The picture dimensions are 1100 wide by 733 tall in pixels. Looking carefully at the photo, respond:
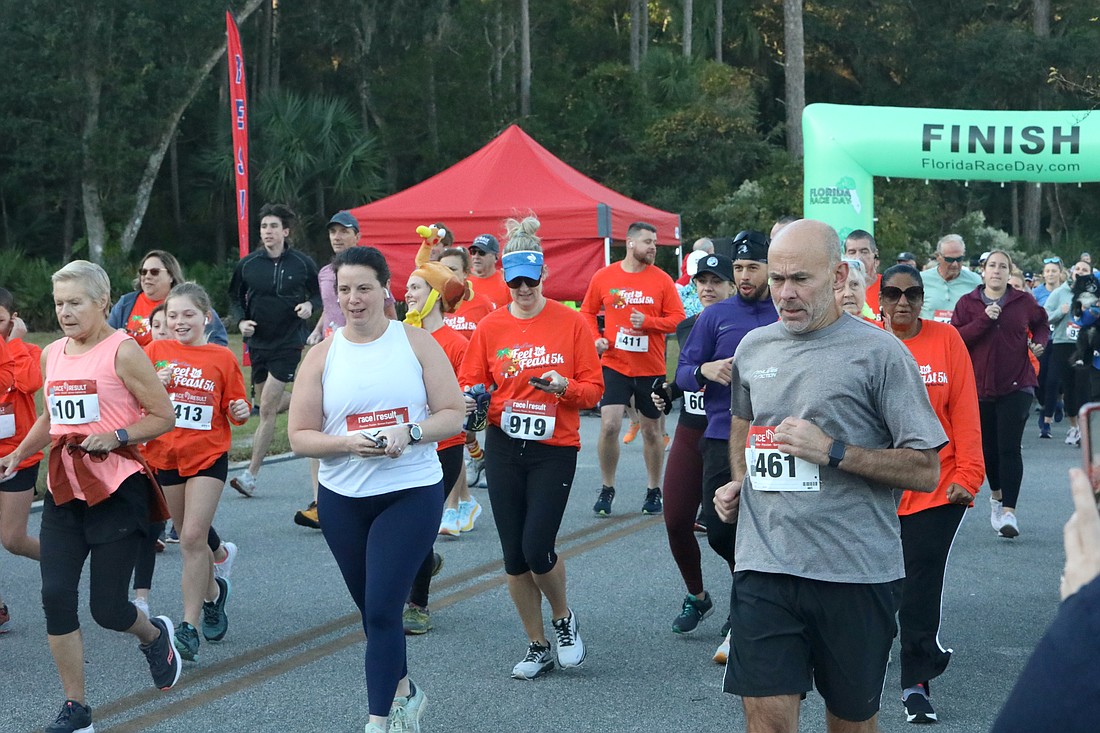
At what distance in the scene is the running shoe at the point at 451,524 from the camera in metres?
9.57

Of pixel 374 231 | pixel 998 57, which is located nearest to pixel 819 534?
pixel 374 231

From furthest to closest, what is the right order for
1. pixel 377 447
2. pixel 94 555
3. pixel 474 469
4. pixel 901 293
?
1. pixel 474 469
2. pixel 901 293
3. pixel 94 555
4. pixel 377 447

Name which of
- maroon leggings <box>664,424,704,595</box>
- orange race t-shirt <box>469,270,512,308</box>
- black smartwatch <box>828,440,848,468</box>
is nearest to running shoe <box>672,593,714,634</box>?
maroon leggings <box>664,424,704,595</box>

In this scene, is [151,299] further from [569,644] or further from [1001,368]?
[1001,368]

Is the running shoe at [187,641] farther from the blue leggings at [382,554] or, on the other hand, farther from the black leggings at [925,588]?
the black leggings at [925,588]

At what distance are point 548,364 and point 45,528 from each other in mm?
2306

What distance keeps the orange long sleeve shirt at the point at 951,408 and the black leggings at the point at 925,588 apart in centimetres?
7

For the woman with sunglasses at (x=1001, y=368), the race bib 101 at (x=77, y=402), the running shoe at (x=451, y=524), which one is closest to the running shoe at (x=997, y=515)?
the woman with sunglasses at (x=1001, y=368)

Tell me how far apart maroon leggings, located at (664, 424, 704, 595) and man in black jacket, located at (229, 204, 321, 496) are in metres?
5.19

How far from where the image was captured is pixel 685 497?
6.68 m

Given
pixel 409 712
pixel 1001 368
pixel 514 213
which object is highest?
pixel 514 213

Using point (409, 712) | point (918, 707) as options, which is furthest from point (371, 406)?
point (918, 707)

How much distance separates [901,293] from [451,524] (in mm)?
4628

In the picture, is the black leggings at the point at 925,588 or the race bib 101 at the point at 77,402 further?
the race bib 101 at the point at 77,402
